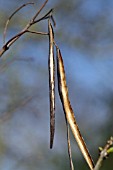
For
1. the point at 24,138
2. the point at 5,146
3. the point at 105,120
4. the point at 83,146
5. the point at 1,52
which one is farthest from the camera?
the point at 105,120

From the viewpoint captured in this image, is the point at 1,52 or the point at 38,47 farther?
the point at 38,47

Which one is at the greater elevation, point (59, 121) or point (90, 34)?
point (90, 34)

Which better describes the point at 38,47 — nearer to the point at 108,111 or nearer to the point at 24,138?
the point at 24,138

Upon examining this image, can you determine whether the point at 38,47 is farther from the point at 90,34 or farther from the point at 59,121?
the point at 59,121

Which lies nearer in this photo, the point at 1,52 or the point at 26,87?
the point at 1,52

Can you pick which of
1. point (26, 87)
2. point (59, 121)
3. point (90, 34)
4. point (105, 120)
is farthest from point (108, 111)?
point (26, 87)

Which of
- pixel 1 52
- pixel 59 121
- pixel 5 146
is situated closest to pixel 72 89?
pixel 59 121

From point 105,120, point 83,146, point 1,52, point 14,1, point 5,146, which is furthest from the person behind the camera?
point 105,120

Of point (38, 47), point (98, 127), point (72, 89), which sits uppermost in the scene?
point (38, 47)

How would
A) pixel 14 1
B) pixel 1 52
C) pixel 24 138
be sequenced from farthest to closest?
pixel 24 138 → pixel 14 1 → pixel 1 52
